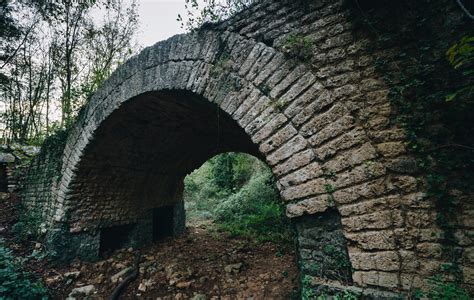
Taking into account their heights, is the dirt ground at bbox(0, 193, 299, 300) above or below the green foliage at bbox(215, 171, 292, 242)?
below

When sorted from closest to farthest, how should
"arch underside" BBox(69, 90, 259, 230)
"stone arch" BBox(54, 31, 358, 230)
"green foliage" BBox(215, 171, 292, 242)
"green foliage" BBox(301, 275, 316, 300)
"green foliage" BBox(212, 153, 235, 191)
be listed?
"green foliage" BBox(301, 275, 316, 300), "stone arch" BBox(54, 31, 358, 230), "arch underside" BBox(69, 90, 259, 230), "green foliage" BBox(215, 171, 292, 242), "green foliage" BBox(212, 153, 235, 191)

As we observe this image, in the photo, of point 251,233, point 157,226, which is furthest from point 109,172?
point 251,233

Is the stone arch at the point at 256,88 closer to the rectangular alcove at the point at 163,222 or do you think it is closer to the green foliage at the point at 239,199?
the green foliage at the point at 239,199

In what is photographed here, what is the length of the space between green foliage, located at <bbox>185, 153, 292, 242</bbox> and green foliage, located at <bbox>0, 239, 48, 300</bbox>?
3.89 meters

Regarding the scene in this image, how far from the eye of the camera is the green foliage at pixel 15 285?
345cm

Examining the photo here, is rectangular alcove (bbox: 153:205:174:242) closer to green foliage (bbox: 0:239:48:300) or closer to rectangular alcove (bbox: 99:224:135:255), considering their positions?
rectangular alcove (bbox: 99:224:135:255)

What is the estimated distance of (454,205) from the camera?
1.67m

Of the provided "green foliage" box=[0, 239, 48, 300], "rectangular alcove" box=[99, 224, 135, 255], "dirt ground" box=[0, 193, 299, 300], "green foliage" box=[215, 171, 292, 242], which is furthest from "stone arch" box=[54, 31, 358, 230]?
"green foliage" box=[215, 171, 292, 242]

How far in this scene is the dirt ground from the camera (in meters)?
4.00

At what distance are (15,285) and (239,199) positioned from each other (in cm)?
811

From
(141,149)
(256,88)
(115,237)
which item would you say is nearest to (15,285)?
(115,237)

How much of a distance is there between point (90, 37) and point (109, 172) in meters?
9.65

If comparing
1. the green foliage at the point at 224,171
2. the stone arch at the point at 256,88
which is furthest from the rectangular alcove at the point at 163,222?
the green foliage at the point at 224,171

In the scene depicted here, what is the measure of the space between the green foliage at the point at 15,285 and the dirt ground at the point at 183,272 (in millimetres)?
→ 297
